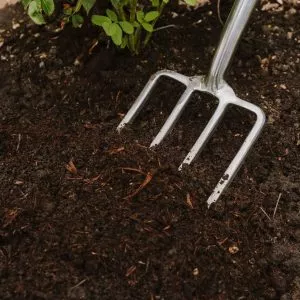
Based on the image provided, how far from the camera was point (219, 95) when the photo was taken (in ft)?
5.89

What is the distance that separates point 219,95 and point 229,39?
18 centimetres

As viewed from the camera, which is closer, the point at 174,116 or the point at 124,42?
the point at 174,116

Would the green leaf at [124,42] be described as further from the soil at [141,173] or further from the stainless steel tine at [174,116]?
the stainless steel tine at [174,116]

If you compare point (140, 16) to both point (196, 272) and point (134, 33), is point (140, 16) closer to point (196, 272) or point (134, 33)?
point (134, 33)

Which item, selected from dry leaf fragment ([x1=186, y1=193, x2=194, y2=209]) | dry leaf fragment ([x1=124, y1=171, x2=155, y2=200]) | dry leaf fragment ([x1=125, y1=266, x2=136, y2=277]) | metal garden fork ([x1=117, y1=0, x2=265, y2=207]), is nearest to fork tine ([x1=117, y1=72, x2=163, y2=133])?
metal garden fork ([x1=117, y1=0, x2=265, y2=207])

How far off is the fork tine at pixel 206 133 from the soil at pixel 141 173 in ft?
0.14

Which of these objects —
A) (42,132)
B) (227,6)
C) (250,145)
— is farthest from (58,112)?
(227,6)

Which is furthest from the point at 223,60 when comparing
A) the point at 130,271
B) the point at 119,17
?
the point at 130,271

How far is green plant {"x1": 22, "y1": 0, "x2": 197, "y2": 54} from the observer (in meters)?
1.60

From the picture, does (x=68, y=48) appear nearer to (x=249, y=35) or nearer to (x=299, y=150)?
(x=249, y=35)

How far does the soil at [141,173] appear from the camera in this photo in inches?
60.4

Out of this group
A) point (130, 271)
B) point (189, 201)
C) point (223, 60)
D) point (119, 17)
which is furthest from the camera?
point (119, 17)

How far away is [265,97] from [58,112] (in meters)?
0.74

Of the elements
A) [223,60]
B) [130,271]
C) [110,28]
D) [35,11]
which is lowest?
[130,271]
